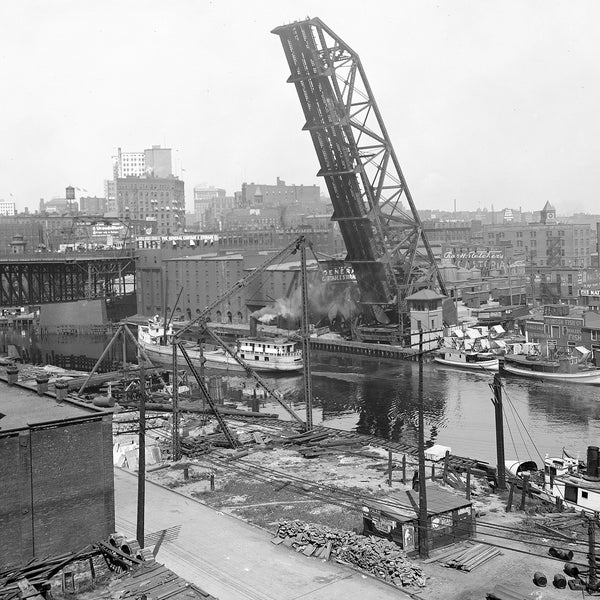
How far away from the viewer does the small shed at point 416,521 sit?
51.9 ft

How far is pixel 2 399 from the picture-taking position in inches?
728

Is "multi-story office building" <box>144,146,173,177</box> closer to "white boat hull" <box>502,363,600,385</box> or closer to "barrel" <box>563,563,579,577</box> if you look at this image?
"white boat hull" <box>502,363,600,385</box>

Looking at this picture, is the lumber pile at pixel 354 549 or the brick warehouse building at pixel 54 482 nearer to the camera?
the lumber pile at pixel 354 549

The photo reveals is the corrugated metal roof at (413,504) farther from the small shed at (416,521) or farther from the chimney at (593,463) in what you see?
the chimney at (593,463)

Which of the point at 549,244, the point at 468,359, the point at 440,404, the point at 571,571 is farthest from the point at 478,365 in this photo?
the point at 549,244

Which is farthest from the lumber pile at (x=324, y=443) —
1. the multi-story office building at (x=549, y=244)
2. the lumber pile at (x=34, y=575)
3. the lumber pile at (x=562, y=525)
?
the multi-story office building at (x=549, y=244)

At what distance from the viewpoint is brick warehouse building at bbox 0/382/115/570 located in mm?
14961

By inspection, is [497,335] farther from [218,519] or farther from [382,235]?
[218,519]

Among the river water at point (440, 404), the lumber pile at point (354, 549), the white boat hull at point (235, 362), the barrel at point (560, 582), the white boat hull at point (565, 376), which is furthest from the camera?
the white boat hull at point (235, 362)

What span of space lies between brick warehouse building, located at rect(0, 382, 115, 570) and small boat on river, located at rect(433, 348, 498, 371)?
31111 millimetres

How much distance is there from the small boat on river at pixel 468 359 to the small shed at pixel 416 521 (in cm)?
2867

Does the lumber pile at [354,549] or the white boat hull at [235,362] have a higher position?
the lumber pile at [354,549]

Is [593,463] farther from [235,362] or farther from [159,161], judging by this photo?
[159,161]

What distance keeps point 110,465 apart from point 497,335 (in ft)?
127
